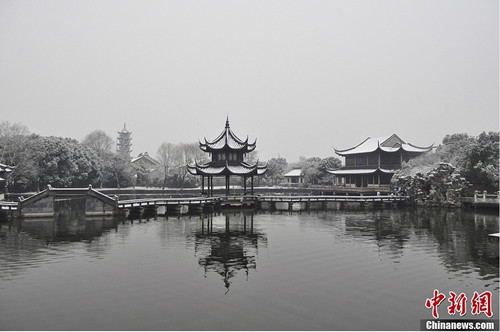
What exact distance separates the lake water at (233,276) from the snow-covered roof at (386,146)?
36.1 meters

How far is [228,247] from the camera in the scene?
71.7ft

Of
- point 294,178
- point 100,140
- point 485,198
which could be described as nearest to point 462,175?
point 485,198

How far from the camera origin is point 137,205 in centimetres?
3628

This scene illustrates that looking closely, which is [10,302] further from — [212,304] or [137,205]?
[137,205]

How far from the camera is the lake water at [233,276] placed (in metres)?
11.2

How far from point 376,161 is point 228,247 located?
4793cm

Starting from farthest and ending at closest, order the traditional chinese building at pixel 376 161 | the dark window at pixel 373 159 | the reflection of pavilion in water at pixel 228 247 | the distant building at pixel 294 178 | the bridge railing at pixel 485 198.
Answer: the distant building at pixel 294 178
the dark window at pixel 373 159
the traditional chinese building at pixel 376 161
the bridge railing at pixel 485 198
the reflection of pavilion in water at pixel 228 247

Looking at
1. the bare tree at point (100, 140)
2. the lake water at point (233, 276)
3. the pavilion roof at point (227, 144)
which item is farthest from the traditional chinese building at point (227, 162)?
the bare tree at point (100, 140)

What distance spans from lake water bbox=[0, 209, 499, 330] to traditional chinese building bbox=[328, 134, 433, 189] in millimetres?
32929

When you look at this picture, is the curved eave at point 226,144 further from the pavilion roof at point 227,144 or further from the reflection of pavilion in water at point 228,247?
the reflection of pavilion in water at point 228,247

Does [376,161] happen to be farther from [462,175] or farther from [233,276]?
[233,276]

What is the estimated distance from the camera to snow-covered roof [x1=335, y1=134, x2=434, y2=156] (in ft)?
208

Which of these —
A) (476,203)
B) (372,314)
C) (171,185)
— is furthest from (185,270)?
(171,185)

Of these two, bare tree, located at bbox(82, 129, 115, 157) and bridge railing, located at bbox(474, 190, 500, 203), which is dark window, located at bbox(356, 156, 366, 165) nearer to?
bridge railing, located at bbox(474, 190, 500, 203)
